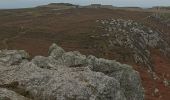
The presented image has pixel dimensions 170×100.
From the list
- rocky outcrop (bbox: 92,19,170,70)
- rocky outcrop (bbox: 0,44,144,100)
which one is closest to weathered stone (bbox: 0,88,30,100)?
rocky outcrop (bbox: 0,44,144,100)

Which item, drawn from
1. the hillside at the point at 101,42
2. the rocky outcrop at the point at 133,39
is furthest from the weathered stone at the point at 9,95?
the rocky outcrop at the point at 133,39

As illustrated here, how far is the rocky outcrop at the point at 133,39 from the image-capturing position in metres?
80.9

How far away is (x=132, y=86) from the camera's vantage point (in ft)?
102

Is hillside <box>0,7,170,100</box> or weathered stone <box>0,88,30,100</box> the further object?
hillside <box>0,7,170,100</box>

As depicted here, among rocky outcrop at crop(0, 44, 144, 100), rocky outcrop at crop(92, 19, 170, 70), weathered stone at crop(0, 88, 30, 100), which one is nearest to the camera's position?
weathered stone at crop(0, 88, 30, 100)

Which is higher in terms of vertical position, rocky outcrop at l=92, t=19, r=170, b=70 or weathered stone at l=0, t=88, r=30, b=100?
weathered stone at l=0, t=88, r=30, b=100

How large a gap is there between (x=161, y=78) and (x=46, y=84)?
46.5 metres

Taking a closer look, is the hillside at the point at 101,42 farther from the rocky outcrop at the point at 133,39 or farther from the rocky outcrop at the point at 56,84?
the rocky outcrop at the point at 56,84

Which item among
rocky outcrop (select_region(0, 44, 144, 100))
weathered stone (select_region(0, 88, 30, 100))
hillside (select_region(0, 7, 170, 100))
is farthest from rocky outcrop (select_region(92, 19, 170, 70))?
weathered stone (select_region(0, 88, 30, 100))

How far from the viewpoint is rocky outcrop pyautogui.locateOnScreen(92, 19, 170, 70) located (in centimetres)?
8088

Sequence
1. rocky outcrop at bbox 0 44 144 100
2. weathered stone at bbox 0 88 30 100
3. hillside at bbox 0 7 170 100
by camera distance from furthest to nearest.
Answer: hillside at bbox 0 7 170 100, rocky outcrop at bbox 0 44 144 100, weathered stone at bbox 0 88 30 100

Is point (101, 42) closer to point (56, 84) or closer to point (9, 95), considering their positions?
point (56, 84)

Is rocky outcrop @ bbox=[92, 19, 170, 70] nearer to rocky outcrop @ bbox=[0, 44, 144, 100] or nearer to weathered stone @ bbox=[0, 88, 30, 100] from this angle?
rocky outcrop @ bbox=[0, 44, 144, 100]

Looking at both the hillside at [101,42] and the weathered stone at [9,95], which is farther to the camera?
the hillside at [101,42]
